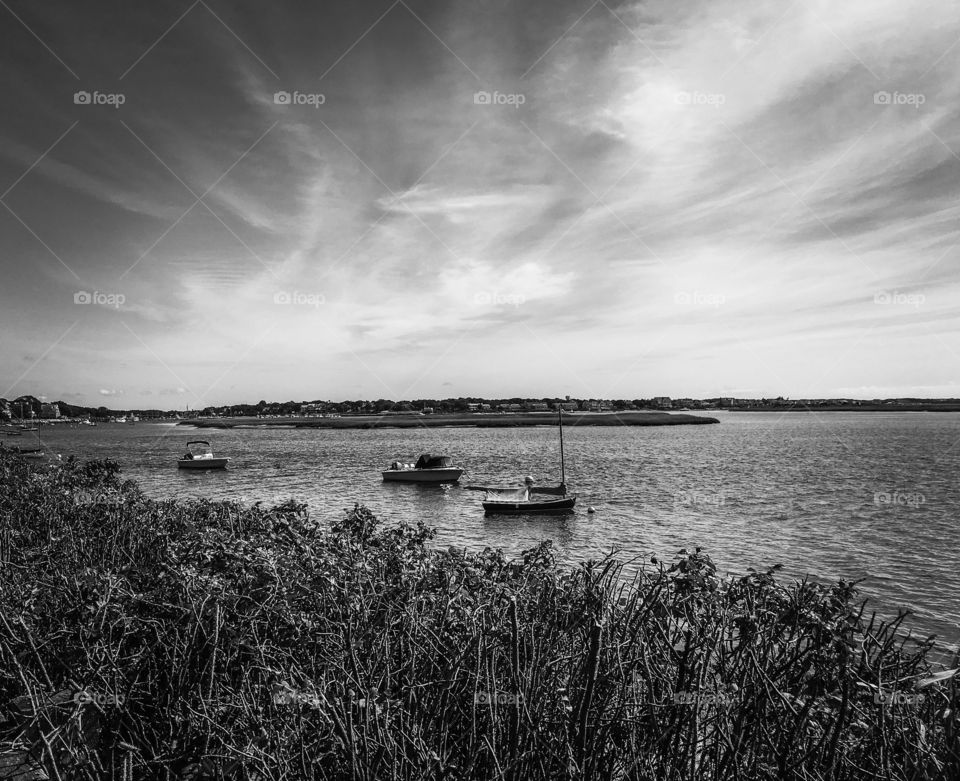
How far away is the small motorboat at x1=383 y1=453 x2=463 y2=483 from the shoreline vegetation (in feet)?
131

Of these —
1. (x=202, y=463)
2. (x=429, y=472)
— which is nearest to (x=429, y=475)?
(x=429, y=472)

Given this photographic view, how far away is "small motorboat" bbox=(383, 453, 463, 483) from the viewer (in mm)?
47406

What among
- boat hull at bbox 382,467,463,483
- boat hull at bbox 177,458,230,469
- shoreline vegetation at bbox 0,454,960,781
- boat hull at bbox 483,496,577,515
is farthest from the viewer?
boat hull at bbox 177,458,230,469

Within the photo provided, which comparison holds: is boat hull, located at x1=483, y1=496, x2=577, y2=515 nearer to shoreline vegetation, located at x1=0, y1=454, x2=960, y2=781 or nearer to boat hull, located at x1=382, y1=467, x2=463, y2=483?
boat hull, located at x1=382, y1=467, x2=463, y2=483

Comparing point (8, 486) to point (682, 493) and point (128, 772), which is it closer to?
point (128, 772)

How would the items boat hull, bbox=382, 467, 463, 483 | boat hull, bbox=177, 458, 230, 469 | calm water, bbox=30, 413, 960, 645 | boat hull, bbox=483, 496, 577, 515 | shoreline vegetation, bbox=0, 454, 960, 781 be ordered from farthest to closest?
boat hull, bbox=177, 458, 230, 469 → boat hull, bbox=382, 467, 463, 483 → boat hull, bbox=483, 496, 577, 515 → calm water, bbox=30, 413, 960, 645 → shoreline vegetation, bbox=0, 454, 960, 781

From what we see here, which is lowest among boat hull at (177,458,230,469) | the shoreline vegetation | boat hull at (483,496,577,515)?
boat hull at (483,496,577,515)

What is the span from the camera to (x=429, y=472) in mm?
47281

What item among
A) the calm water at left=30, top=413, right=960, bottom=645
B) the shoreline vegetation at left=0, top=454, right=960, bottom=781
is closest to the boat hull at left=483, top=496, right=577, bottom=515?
the calm water at left=30, top=413, right=960, bottom=645

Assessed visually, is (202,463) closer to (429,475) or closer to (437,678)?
(429,475)

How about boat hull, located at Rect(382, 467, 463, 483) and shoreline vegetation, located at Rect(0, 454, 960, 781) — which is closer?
shoreline vegetation, located at Rect(0, 454, 960, 781)

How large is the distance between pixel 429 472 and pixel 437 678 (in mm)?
43176

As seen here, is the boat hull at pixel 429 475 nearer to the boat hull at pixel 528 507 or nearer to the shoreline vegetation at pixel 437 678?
the boat hull at pixel 528 507

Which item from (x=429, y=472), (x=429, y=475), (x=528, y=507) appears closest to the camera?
(x=528, y=507)
